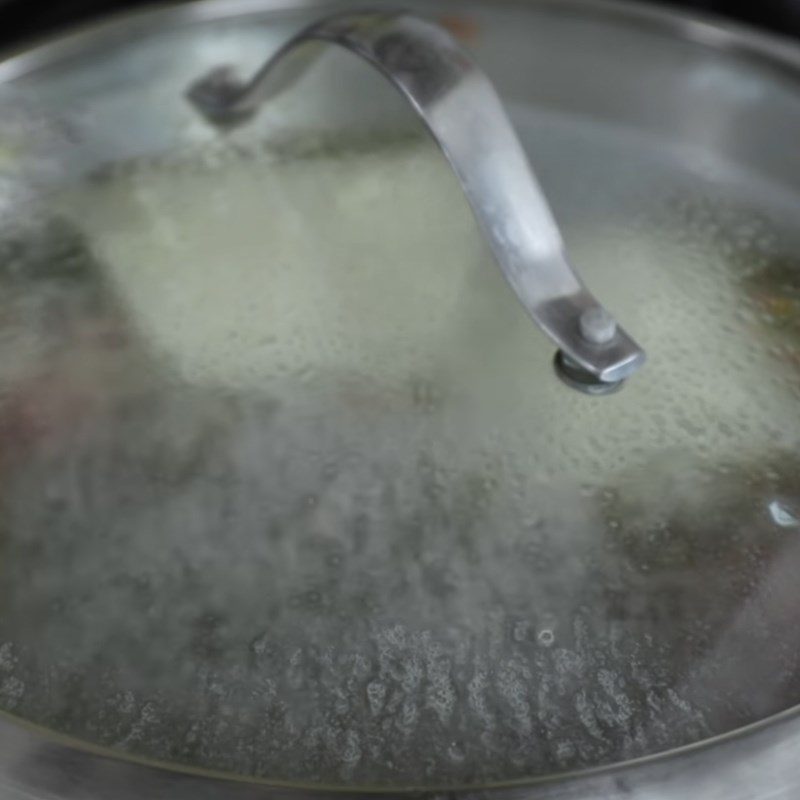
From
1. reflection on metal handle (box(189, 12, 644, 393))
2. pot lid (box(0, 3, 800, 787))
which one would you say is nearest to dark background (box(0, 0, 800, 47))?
pot lid (box(0, 3, 800, 787))

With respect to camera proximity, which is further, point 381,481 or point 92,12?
point 92,12

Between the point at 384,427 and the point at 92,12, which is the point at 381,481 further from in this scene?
the point at 92,12

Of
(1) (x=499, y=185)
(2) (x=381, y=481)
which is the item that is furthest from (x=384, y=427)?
(1) (x=499, y=185)

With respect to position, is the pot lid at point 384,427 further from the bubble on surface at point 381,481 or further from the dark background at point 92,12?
the dark background at point 92,12

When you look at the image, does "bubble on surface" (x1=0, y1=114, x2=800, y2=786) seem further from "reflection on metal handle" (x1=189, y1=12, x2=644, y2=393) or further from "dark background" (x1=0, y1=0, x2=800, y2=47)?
"dark background" (x1=0, y1=0, x2=800, y2=47)

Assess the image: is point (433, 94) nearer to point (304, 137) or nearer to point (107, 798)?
point (304, 137)

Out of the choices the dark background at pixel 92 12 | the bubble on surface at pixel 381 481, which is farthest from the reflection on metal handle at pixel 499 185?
the dark background at pixel 92 12
